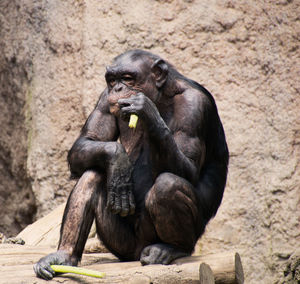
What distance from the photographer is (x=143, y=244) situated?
167 inches

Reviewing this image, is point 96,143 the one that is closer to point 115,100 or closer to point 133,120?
point 115,100

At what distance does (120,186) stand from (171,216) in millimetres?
325

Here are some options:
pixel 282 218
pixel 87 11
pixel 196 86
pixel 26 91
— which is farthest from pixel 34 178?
pixel 196 86

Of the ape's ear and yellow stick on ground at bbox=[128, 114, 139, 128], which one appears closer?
yellow stick on ground at bbox=[128, 114, 139, 128]

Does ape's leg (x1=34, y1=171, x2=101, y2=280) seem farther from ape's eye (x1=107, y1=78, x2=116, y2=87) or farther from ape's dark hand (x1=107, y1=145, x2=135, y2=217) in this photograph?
ape's eye (x1=107, y1=78, x2=116, y2=87)

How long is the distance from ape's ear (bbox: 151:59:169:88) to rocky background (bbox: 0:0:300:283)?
78.0 inches

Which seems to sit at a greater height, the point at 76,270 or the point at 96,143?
the point at 96,143

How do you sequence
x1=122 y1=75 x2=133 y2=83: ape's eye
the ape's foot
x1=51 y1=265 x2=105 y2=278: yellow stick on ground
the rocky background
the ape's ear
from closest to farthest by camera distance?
x1=51 y1=265 x2=105 y2=278: yellow stick on ground
the ape's foot
x1=122 y1=75 x2=133 y2=83: ape's eye
the ape's ear
the rocky background

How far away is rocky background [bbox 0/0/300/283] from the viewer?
6117 mm

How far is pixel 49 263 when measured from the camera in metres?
3.66

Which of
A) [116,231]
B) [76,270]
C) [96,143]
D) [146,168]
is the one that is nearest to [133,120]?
[96,143]

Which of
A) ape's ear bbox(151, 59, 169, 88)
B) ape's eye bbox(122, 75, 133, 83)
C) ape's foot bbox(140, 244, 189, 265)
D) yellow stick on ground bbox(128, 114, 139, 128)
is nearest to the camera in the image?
yellow stick on ground bbox(128, 114, 139, 128)

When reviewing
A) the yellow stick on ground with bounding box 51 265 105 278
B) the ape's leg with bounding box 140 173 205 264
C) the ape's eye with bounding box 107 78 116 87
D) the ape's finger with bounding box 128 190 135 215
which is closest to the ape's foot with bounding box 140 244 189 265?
the ape's leg with bounding box 140 173 205 264

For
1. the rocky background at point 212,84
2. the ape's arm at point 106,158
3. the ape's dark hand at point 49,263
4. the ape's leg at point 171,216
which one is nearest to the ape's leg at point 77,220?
the ape's dark hand at point 49,263
